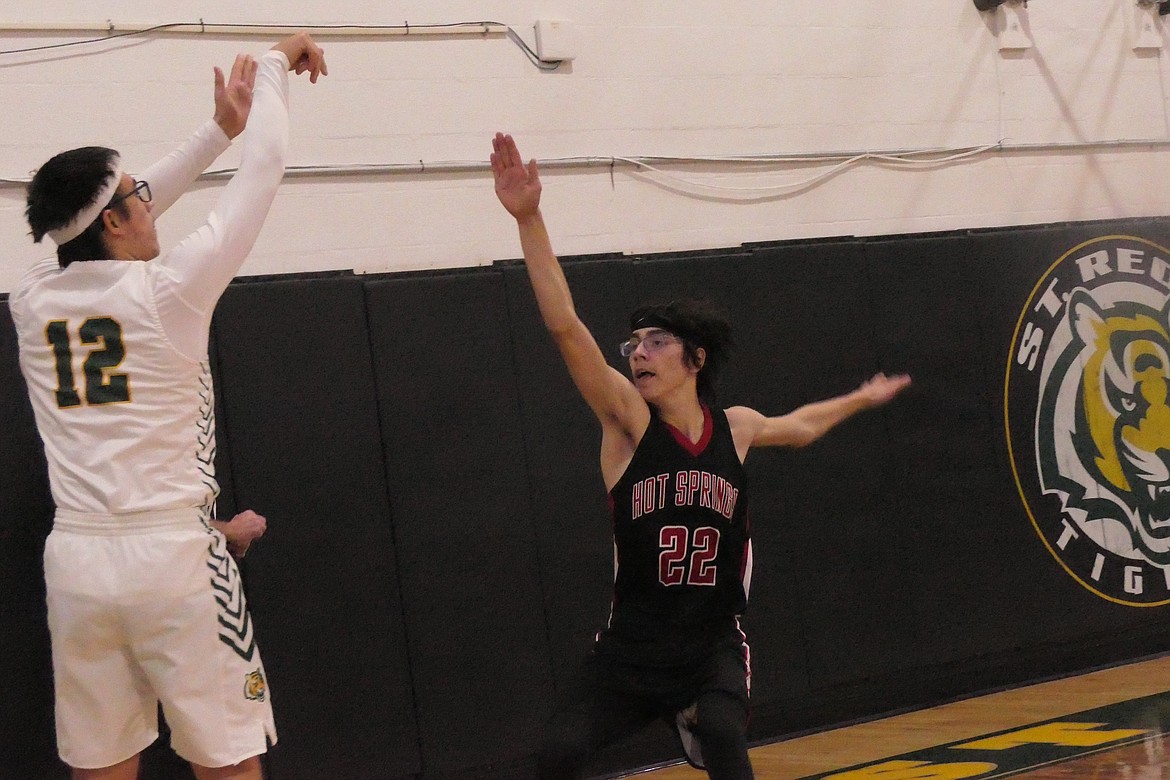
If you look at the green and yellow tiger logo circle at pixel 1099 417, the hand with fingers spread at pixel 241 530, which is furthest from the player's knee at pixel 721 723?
the green and yellow tiger logo circle at pixel 1099 417

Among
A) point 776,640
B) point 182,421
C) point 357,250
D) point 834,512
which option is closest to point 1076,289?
point 834,512

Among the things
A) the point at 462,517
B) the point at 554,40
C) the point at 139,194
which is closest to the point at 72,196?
the point at 139,194

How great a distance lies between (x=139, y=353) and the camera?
317 cm

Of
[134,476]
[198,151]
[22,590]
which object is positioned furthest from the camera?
[22,590]

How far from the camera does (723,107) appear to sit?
20.0 feet

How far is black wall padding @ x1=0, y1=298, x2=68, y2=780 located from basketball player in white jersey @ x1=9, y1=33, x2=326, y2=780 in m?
1.14

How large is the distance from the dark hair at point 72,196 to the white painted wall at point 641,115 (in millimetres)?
1546

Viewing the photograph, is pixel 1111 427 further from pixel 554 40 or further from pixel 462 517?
pixel 462 517

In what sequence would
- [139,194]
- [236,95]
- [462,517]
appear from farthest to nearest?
[462,517]
[236,95]
[139,194]

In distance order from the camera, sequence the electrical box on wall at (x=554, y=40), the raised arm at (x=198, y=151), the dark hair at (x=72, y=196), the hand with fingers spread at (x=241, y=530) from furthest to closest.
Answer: the electrical box on wall at (x=554, y=40) < the raised arm at (x=198, y=151) < the hand with fingers spread at (x=241, y=530) < the dark hair at (x=72, y=196)

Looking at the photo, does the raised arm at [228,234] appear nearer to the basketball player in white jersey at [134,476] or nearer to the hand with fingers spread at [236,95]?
the basketball player in white jersey at [134,476]

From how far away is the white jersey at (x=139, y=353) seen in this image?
3154 millimetres

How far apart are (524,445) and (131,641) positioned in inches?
86.6

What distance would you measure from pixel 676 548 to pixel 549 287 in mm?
750
